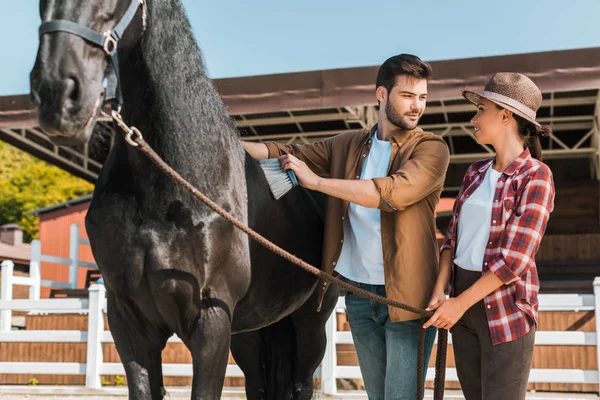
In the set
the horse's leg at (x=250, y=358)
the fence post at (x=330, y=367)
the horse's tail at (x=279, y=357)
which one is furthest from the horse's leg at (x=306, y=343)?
the fence post at (x=330, y=367)

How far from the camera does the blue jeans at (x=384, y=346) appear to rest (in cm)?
257

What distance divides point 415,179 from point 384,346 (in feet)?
2.39

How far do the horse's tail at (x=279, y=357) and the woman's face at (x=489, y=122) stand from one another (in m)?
1.45

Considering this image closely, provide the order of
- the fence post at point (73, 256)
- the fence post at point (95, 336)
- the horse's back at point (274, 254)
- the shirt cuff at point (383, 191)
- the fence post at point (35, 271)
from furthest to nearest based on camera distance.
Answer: the fence post at point (73, 256) → the fence post at point (35, 271) → the fence post at point (95, 336) → the horse's back at point (274, 254) → the shirt cuff at point (383, 191)

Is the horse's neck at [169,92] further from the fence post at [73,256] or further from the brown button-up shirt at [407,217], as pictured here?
the fence post at [73,256]

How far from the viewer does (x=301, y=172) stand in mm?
2678

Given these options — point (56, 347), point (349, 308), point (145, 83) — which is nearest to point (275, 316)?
point (349, 308)

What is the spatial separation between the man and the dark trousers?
0.20 m

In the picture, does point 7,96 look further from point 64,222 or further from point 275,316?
point 64,222

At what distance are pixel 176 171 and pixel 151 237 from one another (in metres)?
0.24

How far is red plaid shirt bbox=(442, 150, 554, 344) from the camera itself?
2176 mm

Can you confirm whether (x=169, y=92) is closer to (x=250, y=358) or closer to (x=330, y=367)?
(x=250, y=358)


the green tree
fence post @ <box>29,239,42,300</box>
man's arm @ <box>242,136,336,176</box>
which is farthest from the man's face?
the green tree

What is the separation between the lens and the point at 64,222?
27391 millimetres
